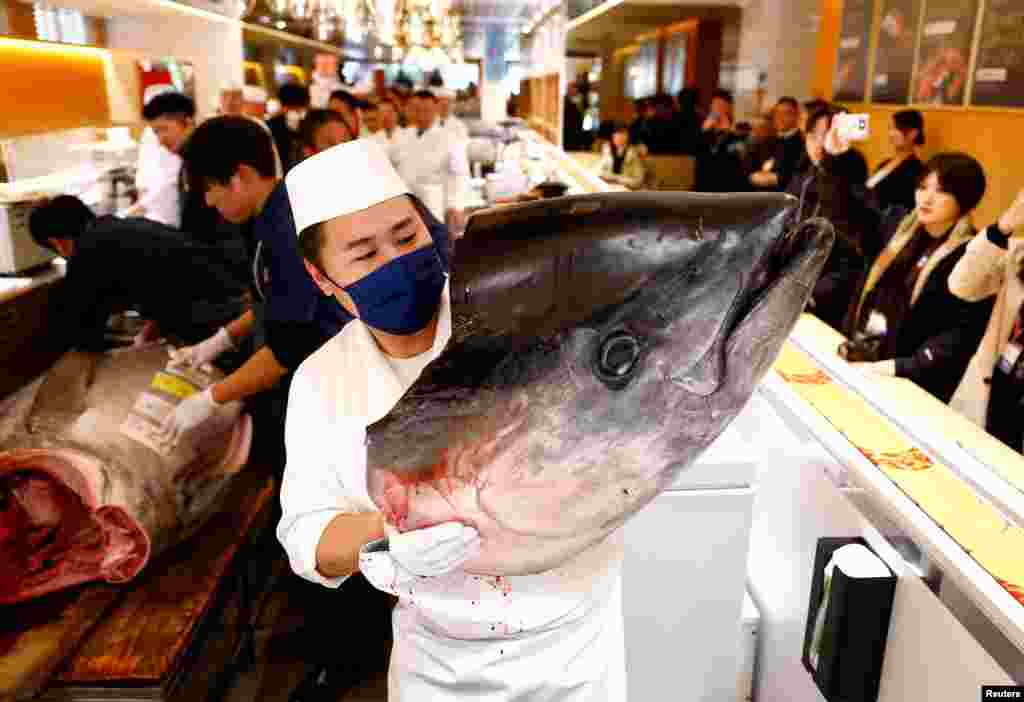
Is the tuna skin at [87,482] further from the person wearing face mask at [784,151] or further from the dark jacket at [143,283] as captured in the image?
the person wearing face mask at [784,151]

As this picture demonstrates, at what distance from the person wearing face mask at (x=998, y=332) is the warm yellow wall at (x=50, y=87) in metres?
5.43

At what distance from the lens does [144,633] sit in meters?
2.16

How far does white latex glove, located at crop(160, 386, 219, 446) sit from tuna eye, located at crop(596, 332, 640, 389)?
5.84 ft

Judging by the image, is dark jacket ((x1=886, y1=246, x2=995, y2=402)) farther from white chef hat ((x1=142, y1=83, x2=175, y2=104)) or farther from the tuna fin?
white chef hat ((x1=142, y1=83, x2=175, y2=104))

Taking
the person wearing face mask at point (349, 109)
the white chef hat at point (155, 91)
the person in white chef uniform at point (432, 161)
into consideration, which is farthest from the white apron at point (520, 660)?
the person wearing face mask at point (349, 109)

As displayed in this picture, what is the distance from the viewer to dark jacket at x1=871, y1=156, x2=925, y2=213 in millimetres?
4773

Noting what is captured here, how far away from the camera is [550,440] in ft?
2.45

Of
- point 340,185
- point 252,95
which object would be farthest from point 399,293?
point 252,95

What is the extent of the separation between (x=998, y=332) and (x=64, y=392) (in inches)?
110

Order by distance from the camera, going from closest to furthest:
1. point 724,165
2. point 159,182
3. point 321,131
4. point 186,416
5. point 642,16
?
point 186,416 → point 159,182 → point 321,131 → point 724,165 → point 642,16

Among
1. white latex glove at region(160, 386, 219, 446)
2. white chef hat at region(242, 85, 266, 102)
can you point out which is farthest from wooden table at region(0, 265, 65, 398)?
white chef hat at region(242, 85, 266, 102)

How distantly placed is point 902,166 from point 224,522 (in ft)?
13.4

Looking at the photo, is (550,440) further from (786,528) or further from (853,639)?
(786,528)

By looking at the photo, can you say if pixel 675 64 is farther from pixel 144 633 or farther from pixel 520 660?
pixel 520 660
